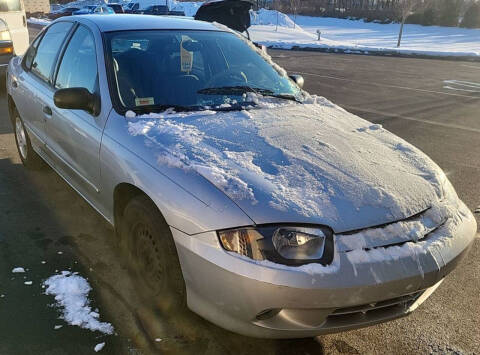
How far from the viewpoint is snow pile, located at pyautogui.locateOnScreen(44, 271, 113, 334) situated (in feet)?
7.97

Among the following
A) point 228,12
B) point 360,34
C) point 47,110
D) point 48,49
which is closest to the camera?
point 47,110

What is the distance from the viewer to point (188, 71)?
3.21 meters

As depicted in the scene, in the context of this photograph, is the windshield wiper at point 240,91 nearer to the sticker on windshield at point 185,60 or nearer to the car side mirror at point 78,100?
the sticker on windshield at point 185,60

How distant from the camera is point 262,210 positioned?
196 centimetres

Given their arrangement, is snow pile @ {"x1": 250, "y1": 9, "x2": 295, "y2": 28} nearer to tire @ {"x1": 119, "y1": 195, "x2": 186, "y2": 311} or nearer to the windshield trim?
the windshield trim

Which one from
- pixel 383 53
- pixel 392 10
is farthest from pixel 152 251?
pixel 392 10

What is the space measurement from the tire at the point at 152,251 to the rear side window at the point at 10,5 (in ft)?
26.9

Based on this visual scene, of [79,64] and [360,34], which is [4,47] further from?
[360,34]

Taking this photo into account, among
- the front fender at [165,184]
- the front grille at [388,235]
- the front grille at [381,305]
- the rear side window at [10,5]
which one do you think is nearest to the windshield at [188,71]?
the front fender at [165,184]

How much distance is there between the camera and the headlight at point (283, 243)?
1.91 metres

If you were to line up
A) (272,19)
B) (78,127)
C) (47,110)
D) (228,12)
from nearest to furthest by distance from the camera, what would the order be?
1. (78,127)
2. (47,110)
3. (228,12)
4. (272,19)

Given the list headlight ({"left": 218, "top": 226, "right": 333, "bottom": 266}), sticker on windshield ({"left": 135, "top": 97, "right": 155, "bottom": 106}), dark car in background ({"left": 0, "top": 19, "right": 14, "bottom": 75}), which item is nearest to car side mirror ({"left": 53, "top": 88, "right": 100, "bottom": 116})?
sticker on windshield ({"left": 135, "top": 97, "right": 155, "bottom": 106})

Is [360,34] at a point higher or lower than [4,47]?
lower

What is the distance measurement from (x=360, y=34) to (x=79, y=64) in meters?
38.4
